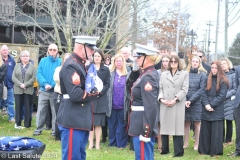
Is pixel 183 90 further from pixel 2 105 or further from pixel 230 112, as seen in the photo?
pixel 2 105

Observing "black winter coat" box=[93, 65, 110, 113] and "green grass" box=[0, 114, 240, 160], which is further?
"black winter coat" box=[93, 65, 110, 113]

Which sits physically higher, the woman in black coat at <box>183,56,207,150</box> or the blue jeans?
the woman in black coat at <box>183,56,207,150</box>

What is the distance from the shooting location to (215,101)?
30.1 feet

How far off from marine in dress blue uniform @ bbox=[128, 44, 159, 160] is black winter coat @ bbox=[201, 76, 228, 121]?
3.68 meters

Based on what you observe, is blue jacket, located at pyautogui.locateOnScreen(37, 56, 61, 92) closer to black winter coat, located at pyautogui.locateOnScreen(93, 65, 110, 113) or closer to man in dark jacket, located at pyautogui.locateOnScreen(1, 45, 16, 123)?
black winter coat, located at pyautogui.locateOnScreen(93, 65, 110, 113)

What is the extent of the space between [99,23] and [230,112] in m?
10.0

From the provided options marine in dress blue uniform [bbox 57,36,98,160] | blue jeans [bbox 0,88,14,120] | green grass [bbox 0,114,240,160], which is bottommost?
green grass [bbox 0,114,240,160]

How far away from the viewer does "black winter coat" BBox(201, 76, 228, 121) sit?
917 cm

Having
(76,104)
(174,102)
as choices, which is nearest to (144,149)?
(76,104)

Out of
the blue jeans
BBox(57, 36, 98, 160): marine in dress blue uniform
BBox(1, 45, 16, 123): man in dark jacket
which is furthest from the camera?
the blue jeans

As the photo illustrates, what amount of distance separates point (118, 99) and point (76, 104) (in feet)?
14.1

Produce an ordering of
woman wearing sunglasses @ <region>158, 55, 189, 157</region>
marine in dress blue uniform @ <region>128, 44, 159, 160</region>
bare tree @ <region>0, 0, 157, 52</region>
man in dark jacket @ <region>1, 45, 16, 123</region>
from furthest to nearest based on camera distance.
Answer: bare tree @ <region>0, 0, 157, 52</region>, man in dark jacket @ <region>1, 45, 16, 123</region>, woman wearing sunglasses @ <region>158, 55, 189, 157</region>, marine in dress blue uniform @ <region>128, 44, 159, 160</region>

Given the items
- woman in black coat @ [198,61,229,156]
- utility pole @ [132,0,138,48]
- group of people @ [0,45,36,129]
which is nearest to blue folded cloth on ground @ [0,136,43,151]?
woman in black coat @ [198,61,229,156]

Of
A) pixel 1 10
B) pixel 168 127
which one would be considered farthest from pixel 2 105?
pixel 1 10
